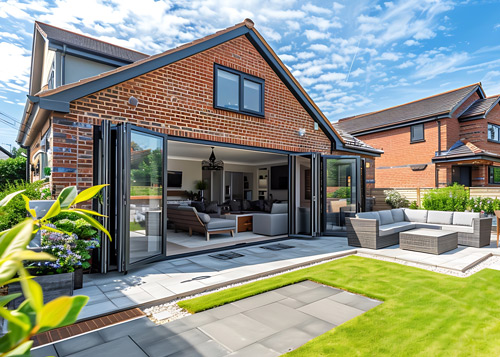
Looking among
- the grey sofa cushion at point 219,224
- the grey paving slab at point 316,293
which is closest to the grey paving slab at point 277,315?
the grey paving slab at point 316,293

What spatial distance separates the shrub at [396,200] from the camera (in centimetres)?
1357

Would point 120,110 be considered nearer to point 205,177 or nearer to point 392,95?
point 205,177

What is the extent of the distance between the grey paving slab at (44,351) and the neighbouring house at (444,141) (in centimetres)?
1871

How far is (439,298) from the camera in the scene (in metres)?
4.18

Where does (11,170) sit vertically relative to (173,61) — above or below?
below

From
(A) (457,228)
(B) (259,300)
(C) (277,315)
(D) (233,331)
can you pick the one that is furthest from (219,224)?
(A) (457,228)

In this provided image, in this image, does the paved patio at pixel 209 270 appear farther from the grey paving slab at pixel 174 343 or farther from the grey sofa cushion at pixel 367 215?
the grey paving slab at pixel 174 343

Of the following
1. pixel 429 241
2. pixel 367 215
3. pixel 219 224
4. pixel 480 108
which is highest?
pixel 480 108

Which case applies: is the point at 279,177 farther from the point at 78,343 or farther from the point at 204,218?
the point at 78,343

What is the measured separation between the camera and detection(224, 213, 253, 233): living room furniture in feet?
32.6

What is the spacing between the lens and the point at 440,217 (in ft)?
28.3

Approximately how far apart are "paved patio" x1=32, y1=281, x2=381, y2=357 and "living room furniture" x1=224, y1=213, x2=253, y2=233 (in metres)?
5.73

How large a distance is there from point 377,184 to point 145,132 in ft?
61.0

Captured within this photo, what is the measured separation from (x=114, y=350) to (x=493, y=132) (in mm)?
22845
